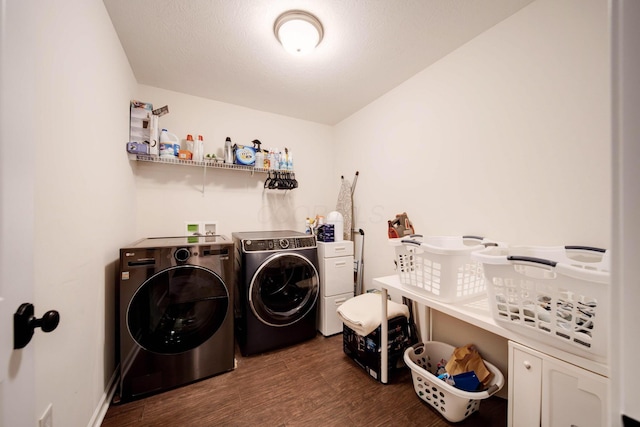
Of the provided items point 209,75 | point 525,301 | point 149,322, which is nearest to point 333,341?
point 149,322

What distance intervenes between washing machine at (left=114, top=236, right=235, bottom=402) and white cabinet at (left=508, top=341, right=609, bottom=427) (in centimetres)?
167

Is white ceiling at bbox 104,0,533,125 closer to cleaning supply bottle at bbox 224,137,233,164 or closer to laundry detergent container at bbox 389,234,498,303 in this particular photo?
cleaning supply bottle at bbox 224,137,233,164

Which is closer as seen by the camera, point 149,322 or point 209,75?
point 149,322

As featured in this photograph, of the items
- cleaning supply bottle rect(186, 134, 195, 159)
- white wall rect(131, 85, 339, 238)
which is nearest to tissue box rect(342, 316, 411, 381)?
white wall rect(131, 85, 339, 238)

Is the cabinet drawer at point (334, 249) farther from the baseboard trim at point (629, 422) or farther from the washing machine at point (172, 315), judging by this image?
the baseboard trim at point (629, 422)

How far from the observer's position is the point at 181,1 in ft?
4.40

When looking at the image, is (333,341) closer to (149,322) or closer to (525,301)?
(149,322)

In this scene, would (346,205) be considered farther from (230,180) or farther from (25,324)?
(25,324)

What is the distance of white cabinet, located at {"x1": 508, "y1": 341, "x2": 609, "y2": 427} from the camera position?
78 centimetres

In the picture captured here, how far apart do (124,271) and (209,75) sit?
169cm

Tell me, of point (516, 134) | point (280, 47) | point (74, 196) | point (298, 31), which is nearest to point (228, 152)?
point (280, 47)

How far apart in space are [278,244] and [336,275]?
679 mm

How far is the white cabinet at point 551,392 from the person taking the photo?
777 millimetres

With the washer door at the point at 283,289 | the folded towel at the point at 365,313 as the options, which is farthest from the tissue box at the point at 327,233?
the folded towel at the point at 365,313
